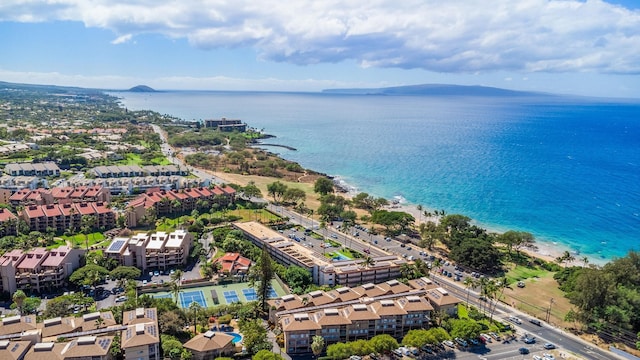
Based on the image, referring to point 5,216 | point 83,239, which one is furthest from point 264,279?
point 5,216

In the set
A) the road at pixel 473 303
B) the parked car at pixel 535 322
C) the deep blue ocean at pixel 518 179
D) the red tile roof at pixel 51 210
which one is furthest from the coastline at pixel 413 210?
the red tile roof at pixel 51 210

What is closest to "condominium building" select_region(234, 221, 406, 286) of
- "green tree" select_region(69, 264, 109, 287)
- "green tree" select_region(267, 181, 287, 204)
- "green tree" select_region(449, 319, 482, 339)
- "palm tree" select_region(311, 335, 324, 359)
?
"green tree" select_region(449, 319, 482, 339)

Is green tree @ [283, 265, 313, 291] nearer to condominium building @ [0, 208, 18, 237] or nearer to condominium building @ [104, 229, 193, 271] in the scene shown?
condominium building @ [104, 229, 193, 271]

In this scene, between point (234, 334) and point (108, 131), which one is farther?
point (108, 131)

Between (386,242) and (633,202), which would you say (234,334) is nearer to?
(386,242)

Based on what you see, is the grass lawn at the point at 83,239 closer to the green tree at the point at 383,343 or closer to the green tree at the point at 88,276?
the green tree at the point at 88,276

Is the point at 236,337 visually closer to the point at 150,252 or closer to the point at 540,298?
the point at 150,252

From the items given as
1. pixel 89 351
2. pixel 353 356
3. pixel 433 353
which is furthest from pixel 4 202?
pixel 433 353
